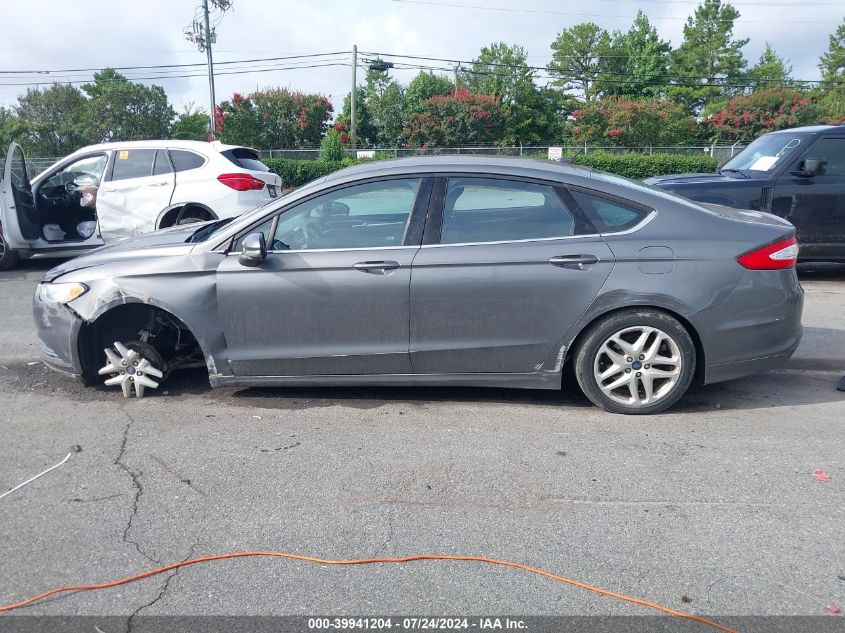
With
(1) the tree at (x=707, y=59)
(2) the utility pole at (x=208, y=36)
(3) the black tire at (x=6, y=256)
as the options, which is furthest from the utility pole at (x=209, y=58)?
(1) the tree at (x=707, y=59)

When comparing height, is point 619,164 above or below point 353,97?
below

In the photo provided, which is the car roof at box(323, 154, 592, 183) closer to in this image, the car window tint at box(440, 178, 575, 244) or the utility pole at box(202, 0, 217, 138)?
the car window tint at box(440, 178, 575, 244)

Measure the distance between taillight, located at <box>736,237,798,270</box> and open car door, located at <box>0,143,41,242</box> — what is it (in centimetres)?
909

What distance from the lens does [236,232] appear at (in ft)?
16.0

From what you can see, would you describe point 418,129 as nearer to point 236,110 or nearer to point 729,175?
point 236,110

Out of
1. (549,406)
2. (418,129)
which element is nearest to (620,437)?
(549,406)

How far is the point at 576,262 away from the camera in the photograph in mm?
4598

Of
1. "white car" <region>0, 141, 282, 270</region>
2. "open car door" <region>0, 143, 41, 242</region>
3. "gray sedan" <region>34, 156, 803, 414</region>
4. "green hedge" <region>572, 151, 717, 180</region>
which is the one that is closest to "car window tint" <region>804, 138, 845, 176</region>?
"gray sedan" <region>34, 156, 803, 414</region>

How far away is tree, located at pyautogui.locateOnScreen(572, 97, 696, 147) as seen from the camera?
4166 cm

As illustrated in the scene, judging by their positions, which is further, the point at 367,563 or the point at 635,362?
the point at 635,362

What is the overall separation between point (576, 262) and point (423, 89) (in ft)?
157

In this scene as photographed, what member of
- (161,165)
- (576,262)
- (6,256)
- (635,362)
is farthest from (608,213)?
(6,256)

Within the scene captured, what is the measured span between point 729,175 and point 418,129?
3692 cm

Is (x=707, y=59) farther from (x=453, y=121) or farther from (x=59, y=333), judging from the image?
(x=59, y=333)
